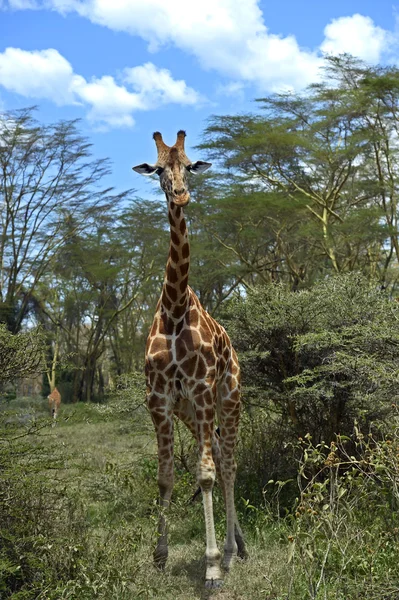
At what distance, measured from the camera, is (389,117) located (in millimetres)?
20422

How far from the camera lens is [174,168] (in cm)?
470

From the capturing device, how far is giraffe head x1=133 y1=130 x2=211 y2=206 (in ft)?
15.2

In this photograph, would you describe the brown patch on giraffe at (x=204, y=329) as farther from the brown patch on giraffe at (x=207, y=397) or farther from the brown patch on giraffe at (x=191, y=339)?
the brown patch on giraffe at (x=207, y=397)

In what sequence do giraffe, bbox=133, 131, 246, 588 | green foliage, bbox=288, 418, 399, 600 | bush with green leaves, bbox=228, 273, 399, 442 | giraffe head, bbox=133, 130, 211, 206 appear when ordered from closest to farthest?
green foliage, bbox=288, 418, 399, 600 → giraffe head, bbox=133, 130, 211, 206 → giraffe, bbox=133, 131, 246, 588 → bush with green leaves, bbox=228, 273, 399, 442

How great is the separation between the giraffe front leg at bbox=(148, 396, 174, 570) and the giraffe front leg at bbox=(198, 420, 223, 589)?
24cm

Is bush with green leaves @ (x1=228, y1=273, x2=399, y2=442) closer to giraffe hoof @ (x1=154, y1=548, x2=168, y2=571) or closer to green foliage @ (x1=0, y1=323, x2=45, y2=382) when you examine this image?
giraffe hoof @ (x1=154, y1=548, x2=168, y2=571)

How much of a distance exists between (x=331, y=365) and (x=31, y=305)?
83.3ft

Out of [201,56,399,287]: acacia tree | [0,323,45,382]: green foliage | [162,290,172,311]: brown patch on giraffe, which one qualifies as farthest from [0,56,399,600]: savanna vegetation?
[201,56,399,287]: acacia tree

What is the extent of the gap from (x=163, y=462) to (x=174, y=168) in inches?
80.5

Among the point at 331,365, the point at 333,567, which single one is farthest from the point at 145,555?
the point at 331,365

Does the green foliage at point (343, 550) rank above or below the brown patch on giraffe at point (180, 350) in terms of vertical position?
below

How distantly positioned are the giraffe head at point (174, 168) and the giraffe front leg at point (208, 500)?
156 centimetres

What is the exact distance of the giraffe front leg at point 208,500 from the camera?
4.57 m

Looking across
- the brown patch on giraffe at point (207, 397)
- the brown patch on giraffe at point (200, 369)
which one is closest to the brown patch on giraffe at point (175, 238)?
the brown patch on giraffe at point (200, 369)
